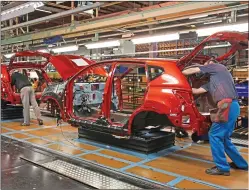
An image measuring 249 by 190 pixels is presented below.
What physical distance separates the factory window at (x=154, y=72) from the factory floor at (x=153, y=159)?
4.57 feet

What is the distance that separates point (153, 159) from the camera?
452 cm

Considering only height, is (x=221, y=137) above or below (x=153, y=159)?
above

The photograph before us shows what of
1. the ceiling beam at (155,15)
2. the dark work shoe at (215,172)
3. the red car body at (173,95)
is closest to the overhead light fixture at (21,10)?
the ceiling beam at (155,15)

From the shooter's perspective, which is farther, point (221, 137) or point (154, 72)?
point (154, 72)

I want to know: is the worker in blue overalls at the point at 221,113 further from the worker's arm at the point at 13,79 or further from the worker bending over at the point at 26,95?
the worker's arm at the point at 13,79

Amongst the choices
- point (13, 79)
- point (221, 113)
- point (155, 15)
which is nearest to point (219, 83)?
point (221, 113)

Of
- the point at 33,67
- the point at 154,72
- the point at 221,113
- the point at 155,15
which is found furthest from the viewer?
the point at 33,67

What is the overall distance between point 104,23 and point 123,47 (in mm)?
2007

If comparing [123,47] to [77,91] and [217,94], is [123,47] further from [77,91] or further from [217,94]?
[217,94]

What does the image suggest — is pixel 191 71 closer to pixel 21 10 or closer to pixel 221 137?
pixel 221 137

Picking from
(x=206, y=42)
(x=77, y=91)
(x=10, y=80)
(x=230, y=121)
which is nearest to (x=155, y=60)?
(x=206, y=42)

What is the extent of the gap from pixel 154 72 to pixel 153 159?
4.80 ft

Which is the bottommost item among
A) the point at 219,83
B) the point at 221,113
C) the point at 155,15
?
the point at 221,113

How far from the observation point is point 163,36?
6902mm
